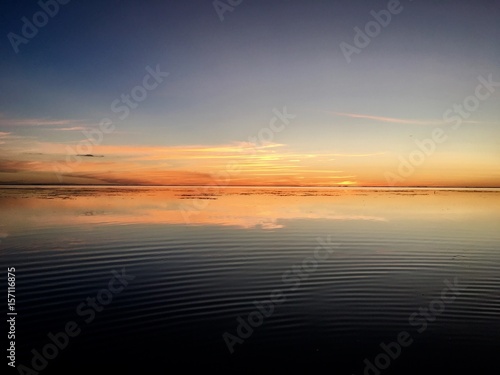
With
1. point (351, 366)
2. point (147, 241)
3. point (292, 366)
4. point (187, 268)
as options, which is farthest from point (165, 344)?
point (147, 241)

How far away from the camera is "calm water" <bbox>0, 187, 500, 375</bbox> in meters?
8.92

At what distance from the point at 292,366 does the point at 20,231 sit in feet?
68.0

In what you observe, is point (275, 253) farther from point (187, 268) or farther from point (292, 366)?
point (292, 366)

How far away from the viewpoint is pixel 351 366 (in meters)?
8.55

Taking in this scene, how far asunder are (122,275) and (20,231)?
12408mm

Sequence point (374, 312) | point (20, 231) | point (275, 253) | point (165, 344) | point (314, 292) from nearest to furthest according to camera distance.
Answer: point (165, 344)
point (374, 312)
point (314, 292)
point (275, 253)
point (20, 231)

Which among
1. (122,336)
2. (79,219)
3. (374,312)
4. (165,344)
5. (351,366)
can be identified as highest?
(79,219)

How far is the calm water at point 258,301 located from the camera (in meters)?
8.92

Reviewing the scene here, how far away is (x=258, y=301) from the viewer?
12414mm

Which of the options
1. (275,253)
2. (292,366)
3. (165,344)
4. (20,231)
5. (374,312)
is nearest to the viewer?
(292,366)

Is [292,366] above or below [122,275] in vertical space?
below

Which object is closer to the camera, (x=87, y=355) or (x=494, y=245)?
(x=87, y=355)

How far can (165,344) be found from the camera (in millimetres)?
9445

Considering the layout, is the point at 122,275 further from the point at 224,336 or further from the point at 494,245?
the point at 494,245
